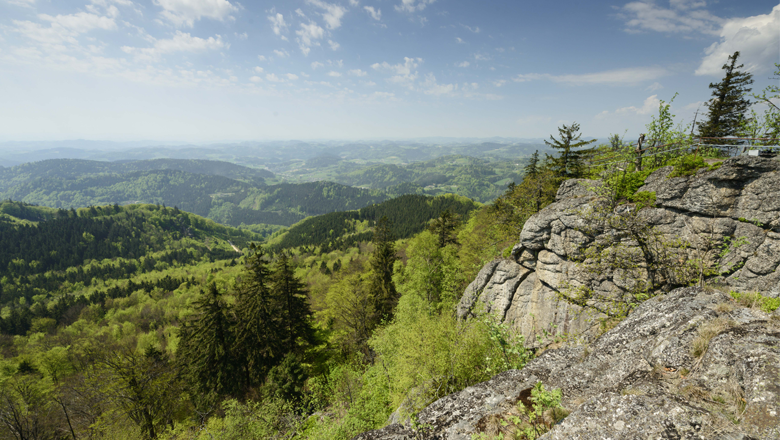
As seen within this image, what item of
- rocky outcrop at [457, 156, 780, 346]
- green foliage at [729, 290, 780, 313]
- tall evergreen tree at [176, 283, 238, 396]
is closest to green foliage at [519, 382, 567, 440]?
rocky outcrop at [457, 156, 780, 346]

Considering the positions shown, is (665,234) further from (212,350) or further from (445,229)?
(212,350)

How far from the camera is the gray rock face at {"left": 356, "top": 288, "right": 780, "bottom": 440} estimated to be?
4832 millimetres

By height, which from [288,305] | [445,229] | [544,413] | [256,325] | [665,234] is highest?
[665,234]

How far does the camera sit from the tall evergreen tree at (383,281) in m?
40.0

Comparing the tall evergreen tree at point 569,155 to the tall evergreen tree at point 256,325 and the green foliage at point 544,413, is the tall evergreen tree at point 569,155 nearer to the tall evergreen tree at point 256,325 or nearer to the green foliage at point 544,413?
the green foliage at point 544,413

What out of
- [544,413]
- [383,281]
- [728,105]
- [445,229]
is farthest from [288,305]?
[728,105]

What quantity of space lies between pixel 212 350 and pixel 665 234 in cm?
4338

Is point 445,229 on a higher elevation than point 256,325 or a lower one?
→ higher

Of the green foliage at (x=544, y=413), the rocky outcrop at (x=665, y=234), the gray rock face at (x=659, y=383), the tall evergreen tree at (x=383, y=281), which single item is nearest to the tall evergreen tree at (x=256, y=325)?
the tall evergreen tree at (x=383, y=281)

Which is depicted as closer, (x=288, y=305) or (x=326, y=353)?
(x=288, y=305)

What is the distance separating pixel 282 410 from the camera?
2919 cm

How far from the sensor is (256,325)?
34375mm

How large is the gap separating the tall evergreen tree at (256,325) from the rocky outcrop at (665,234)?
1005 inches

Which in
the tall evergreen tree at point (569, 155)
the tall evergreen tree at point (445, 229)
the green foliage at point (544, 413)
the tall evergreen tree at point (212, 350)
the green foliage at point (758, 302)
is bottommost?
the tall evergreen tree at point (212, 350)
